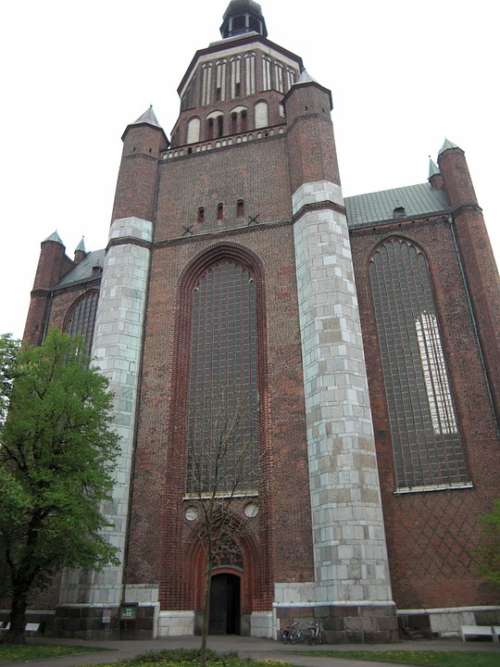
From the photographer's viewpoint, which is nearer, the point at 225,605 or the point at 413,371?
the point at 225,605

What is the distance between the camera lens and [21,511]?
16.4m

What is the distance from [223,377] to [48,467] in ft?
28.3

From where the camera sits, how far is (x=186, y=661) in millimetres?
12758

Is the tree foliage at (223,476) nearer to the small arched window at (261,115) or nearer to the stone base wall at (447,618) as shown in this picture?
the stone base wall at (447,618)

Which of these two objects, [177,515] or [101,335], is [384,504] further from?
[101,335]

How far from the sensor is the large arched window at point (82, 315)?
104 ft

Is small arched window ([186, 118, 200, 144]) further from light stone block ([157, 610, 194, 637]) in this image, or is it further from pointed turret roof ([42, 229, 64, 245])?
light stone block ([157, 610, 194, 637])

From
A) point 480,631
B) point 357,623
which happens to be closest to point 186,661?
point 357,623

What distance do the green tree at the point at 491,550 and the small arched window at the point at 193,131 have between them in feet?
87.5

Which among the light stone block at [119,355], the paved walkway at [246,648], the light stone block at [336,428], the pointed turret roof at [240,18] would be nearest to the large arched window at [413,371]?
the light stone block at [336,428]

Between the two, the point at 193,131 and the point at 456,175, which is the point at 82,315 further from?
the point at 456,175

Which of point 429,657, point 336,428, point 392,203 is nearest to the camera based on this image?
point 429,657

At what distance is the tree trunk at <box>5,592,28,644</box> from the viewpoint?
1727 centimetres

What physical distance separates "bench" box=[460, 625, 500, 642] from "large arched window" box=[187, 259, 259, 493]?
8.58 metres
